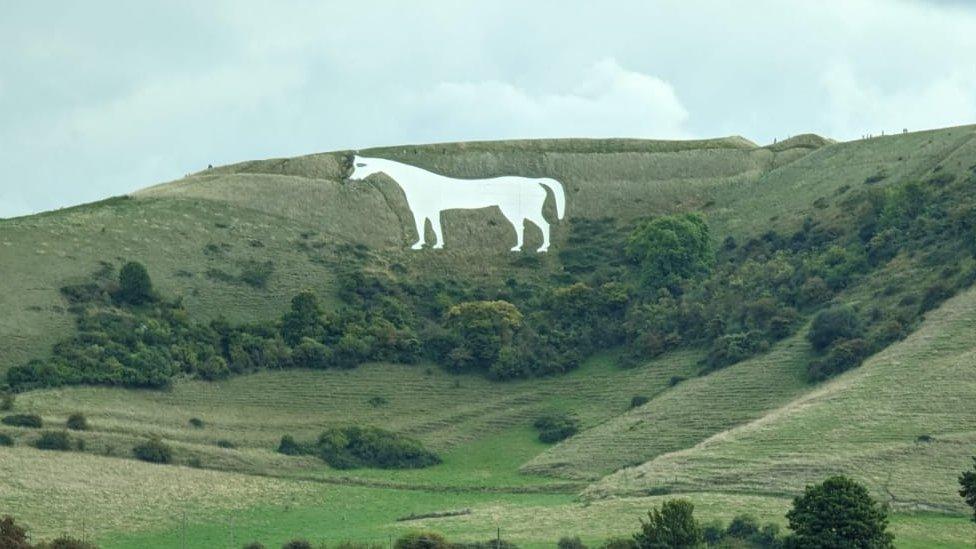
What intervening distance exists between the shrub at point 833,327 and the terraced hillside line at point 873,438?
4052 mm

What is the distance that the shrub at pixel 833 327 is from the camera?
262 ft

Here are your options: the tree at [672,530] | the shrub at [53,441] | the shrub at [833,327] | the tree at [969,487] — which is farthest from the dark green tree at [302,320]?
the tree at [969,487]

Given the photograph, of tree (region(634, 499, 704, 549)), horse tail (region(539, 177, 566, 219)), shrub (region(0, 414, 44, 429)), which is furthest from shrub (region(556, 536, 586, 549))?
horse tail (region(539, 177, 566, 219))

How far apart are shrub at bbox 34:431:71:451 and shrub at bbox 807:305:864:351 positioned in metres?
33.5

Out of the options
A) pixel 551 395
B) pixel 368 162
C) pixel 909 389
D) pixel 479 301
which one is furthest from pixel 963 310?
pixel 368 162

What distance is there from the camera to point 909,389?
69438 millimetres

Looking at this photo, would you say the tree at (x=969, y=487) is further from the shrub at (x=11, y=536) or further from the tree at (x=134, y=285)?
the tree at (x=134, y=285)

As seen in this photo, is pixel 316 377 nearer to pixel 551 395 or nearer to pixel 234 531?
pixel 551 395

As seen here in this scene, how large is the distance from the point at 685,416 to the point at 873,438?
13.2m

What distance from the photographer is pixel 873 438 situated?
215ft

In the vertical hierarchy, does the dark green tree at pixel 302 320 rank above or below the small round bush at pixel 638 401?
above

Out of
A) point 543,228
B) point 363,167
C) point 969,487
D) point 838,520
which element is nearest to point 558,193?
point 543,228

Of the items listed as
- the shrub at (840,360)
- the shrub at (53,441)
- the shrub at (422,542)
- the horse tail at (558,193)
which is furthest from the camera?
the horse tail at (558,193)

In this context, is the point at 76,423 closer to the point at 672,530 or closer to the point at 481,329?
the point at 481,329
